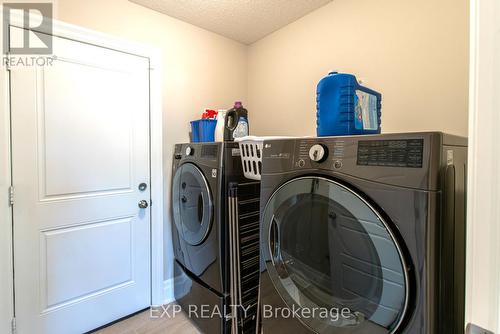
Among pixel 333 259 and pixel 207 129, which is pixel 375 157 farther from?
pixel 207 129

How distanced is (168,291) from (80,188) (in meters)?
1.11

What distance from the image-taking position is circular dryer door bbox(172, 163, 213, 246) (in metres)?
1.62

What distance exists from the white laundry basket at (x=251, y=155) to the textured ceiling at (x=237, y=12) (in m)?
1.16

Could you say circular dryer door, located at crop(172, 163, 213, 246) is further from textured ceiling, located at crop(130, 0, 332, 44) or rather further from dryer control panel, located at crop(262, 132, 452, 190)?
textured ceiling, located at crop(130, 0, 332, 44)

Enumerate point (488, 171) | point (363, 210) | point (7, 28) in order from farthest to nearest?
point (7, 28) < point (363, 210) < point (488, 171)

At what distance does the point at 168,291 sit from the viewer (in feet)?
6.80

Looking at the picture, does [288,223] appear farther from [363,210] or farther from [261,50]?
[261,50]

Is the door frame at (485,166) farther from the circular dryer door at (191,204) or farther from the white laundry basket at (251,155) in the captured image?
the circular dryer door at (191,204)

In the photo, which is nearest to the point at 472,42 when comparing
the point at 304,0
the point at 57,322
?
the point at 304,0

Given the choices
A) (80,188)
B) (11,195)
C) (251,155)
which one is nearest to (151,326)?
(80,188)

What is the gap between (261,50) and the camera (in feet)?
7.95

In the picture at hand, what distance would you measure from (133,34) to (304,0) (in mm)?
1326
